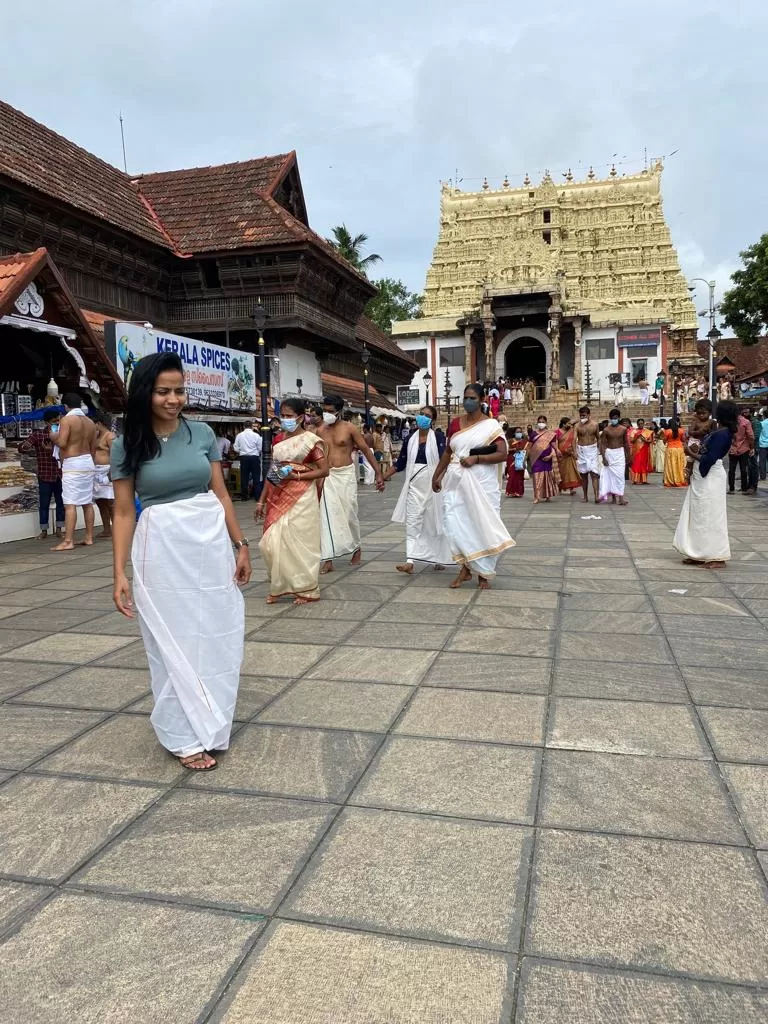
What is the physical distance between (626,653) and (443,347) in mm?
45402

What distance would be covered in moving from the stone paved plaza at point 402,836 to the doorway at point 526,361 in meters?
45.1

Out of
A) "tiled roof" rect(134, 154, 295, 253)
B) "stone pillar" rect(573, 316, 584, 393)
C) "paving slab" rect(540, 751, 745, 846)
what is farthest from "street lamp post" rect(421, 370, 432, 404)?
"paving slab" rect(540, 751, 745, 846)

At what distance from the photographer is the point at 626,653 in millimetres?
4855

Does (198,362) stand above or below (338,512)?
above

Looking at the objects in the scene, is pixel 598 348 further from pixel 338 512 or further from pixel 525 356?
pixel 338 512

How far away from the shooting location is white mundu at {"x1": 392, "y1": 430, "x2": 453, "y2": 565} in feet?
25.5

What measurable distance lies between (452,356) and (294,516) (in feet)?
143

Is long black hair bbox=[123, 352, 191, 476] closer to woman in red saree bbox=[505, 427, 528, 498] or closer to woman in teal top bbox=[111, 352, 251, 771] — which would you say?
woman in teal top bbox=[111, 352, 251, 771]

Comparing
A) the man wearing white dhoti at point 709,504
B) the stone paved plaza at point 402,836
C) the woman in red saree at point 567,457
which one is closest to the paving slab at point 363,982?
the stone paved plaza at point 402,836

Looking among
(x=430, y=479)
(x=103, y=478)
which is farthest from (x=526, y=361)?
(x=430, y=479)

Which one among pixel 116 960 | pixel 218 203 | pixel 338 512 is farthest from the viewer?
pixel 218 203

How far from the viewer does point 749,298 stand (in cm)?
3628

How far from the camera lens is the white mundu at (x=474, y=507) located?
268 inches

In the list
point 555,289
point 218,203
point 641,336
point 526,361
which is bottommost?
point 526,361
